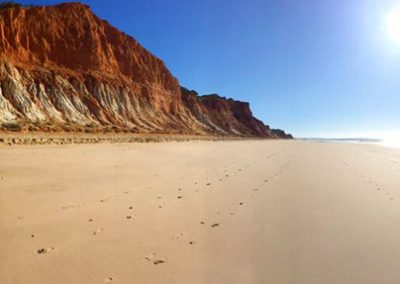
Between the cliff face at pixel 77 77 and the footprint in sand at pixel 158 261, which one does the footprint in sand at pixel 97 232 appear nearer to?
the footprint in sand at pixel 158 261

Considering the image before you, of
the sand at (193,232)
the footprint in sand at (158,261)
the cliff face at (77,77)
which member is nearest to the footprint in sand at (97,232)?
the sand at (193,232)

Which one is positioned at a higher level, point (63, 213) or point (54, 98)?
point (54, 98)

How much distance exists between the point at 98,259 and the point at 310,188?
7365 mm

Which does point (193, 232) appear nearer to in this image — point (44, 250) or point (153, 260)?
point (153, 260)

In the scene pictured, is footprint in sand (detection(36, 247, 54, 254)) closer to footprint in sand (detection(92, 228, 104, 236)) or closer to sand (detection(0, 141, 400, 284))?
sand (detection(0, 141, 400, 284))

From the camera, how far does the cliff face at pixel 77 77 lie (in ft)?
147

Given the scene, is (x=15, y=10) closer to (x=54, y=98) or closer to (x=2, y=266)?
(x=54, y=98)

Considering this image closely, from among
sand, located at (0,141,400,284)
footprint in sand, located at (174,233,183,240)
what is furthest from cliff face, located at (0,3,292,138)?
footprint in sand, located at (174,233,183,240)

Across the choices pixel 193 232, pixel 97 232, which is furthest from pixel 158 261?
pixel 97 232

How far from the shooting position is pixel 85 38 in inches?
2643

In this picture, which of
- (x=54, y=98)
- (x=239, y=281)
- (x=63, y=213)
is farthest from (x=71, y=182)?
(x=54, y=98)

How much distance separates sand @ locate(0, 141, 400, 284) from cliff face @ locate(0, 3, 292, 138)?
1265 inches

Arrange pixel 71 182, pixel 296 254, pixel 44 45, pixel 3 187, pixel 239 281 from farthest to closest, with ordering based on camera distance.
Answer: pixel 44 45
pixel 71 182
pixel 3 187
pixel 296 254
pixel 239 281

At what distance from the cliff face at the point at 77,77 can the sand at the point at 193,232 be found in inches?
1265
